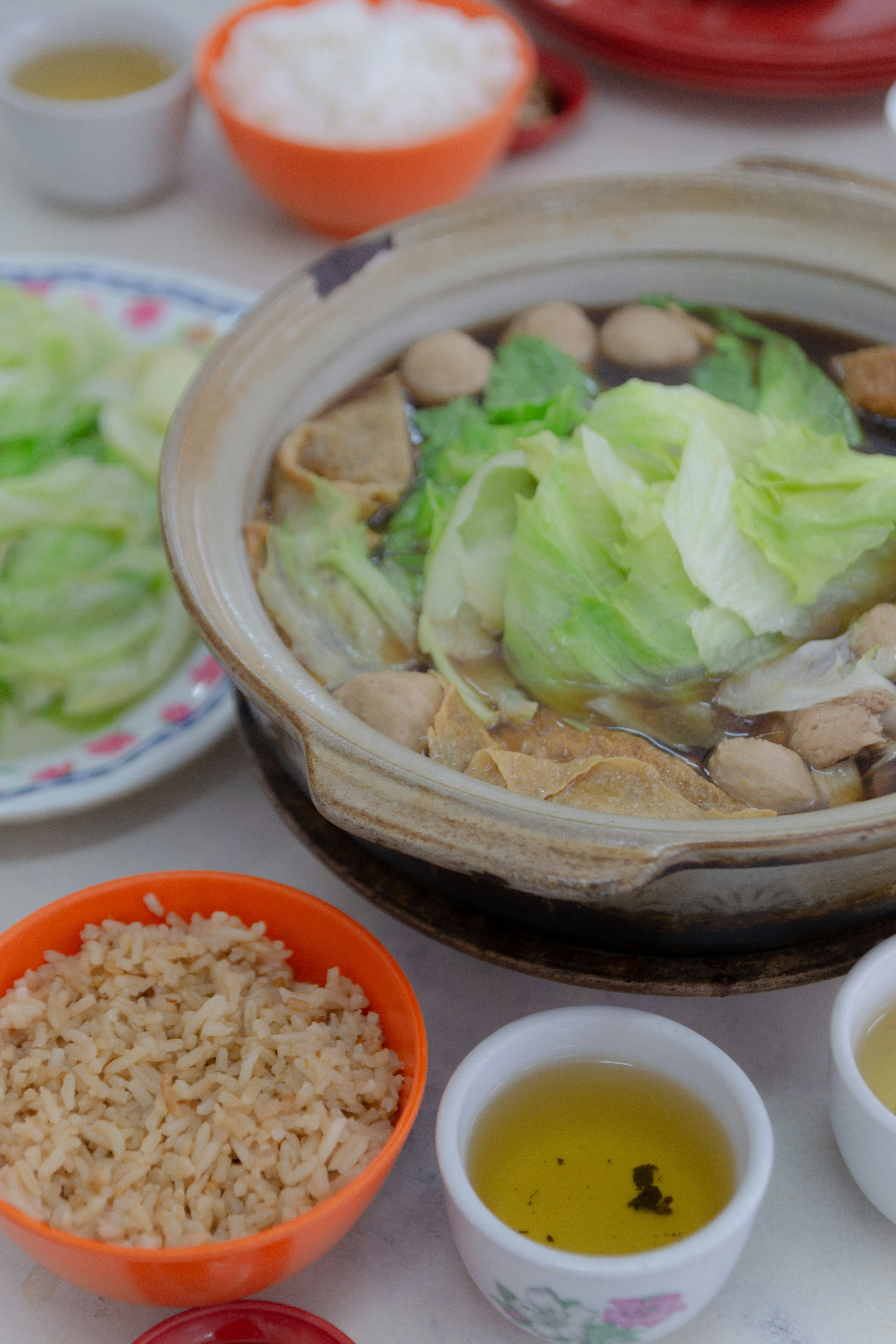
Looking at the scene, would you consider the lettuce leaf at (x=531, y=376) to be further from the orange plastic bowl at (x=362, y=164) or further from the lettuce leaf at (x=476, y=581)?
the orange plastic bowl at (x=362, y=164)

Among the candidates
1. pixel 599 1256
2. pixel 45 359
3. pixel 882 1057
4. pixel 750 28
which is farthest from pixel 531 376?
pixel 750 28

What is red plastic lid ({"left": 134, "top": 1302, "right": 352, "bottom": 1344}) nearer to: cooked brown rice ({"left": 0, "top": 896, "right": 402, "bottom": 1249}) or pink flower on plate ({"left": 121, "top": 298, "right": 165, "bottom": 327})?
cooked brown rice ({"left": 0, "top": 896, "right": 402, "bottom": 1249})

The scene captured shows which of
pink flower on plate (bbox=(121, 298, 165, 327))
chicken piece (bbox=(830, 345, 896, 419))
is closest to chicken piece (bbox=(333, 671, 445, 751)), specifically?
chicken piece (bbox=(830, 345, 896, 419))

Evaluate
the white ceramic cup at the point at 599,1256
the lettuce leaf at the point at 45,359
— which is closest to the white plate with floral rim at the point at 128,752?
the lettuce leaf at the point at 45,359

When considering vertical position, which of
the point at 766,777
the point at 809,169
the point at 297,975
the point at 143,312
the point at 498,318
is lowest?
the point at 297,975

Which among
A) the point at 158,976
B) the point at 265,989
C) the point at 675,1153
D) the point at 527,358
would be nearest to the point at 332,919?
the point at 265,989

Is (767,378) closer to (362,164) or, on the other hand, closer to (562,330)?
(562,330)
